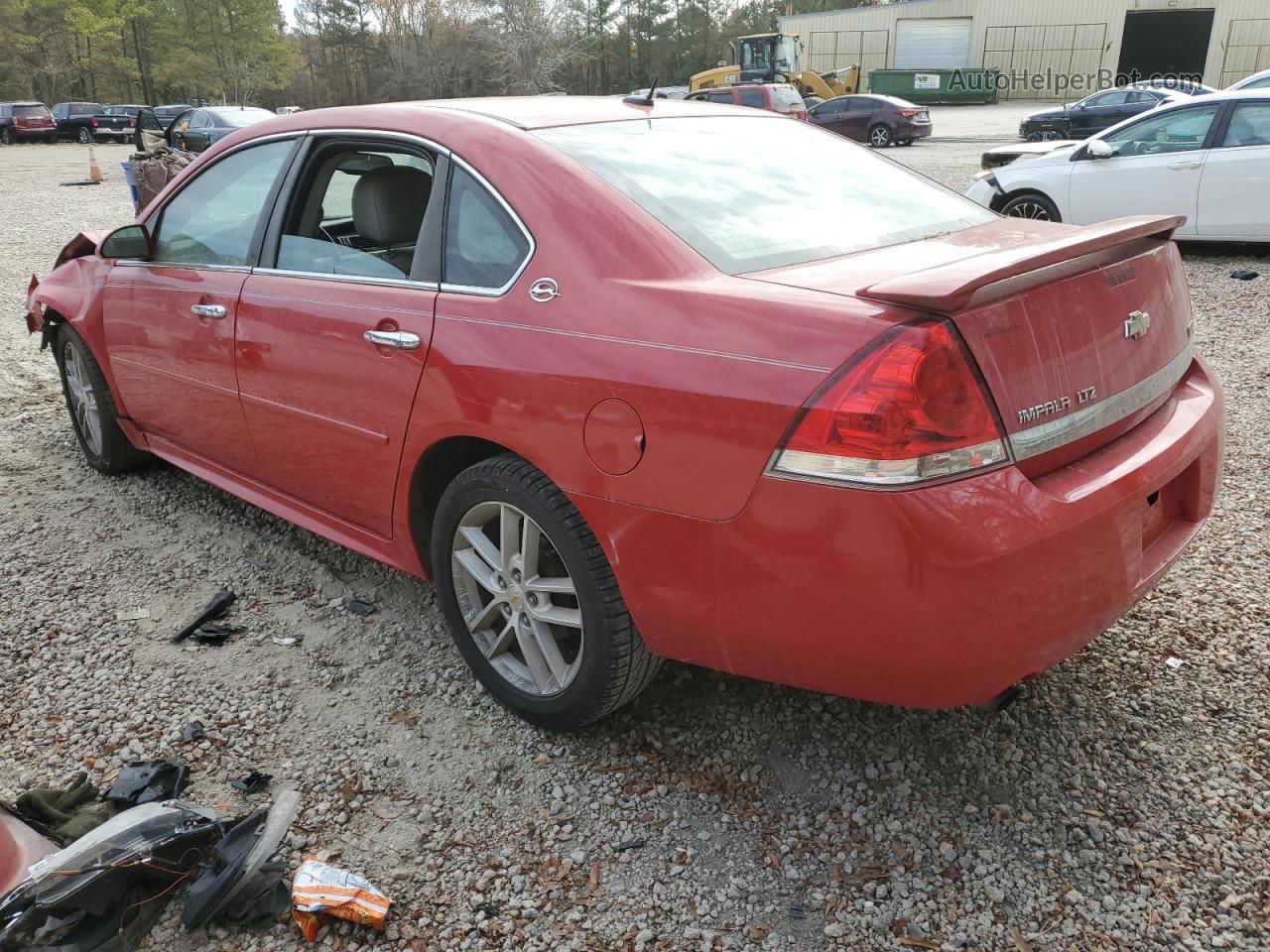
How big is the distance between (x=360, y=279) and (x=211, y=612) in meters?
1.39

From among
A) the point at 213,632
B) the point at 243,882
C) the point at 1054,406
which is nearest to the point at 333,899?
the point at 243,882

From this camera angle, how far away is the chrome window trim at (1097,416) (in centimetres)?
207

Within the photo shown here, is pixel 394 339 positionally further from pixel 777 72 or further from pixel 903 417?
pixel 777 72

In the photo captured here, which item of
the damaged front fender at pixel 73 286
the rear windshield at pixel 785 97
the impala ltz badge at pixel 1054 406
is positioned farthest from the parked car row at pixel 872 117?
the impala ltz badge at pixel 1054 406

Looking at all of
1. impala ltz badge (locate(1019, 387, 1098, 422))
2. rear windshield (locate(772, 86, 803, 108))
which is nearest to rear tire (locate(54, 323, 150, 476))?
impala ltz badge (locate(1019, 387, 1098, 422))

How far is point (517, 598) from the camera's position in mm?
2740

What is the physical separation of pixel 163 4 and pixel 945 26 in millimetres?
45615

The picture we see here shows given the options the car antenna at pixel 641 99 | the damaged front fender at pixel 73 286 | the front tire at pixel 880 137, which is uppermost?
the car antenna at pixel 641 99

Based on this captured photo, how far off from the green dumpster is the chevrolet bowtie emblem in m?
42.7

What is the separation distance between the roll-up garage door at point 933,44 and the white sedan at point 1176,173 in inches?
1705

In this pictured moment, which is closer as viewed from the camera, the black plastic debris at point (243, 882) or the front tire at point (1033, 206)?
the black plastic debris at point (243, 882)

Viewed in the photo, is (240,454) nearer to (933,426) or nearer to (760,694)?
(760,694)

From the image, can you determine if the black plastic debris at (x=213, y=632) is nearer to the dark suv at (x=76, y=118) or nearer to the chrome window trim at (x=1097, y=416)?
the chrome window trim at (x=1097, y=416)

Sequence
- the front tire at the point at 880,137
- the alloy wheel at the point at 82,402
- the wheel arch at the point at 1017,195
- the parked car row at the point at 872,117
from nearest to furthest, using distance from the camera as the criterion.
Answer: the alloy wheel at the point at 82,402
the wheel arch at the point at 1017,195
the parked car row at the point at 872,117
the front tire at the point at 880,137
